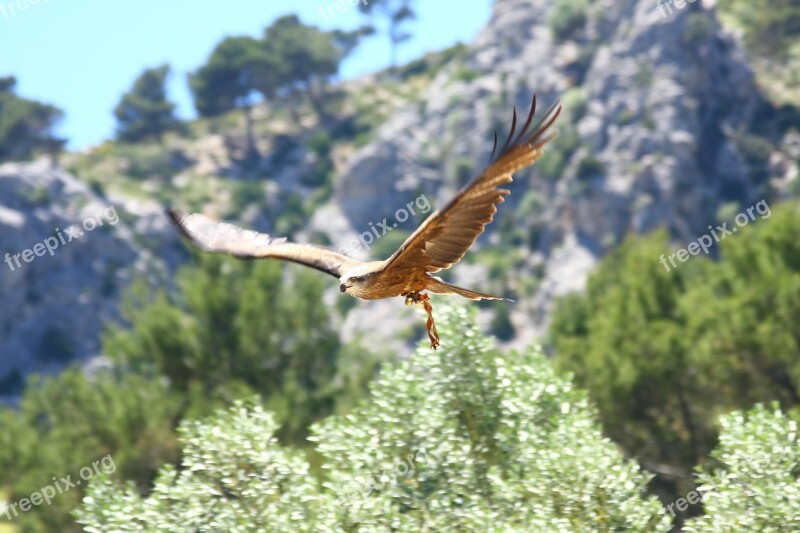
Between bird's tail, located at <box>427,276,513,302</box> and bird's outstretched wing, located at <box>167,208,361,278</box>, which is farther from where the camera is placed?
bird's outstretched wing, located at <box>167,208,361,278</box>

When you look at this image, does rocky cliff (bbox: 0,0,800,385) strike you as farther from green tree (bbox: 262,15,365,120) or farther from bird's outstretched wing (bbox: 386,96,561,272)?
bird's outstretched wing (bbox: 386,96,561,272)

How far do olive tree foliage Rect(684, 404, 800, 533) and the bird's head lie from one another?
215 inches

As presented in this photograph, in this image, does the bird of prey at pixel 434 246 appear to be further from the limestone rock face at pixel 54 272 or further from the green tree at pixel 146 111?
the green tree at pixel 146 111

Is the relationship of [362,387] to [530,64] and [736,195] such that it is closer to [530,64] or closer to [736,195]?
[736,195]

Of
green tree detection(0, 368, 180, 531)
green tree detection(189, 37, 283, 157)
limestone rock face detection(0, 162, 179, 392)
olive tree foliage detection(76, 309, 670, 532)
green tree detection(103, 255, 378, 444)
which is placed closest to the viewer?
olive tree foliage detection(76, 309, 670, 532)

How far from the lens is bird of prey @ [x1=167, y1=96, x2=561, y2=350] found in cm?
720

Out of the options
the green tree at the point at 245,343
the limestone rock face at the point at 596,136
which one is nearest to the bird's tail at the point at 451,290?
the green tree at the point at 245,343

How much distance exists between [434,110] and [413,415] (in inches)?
3506

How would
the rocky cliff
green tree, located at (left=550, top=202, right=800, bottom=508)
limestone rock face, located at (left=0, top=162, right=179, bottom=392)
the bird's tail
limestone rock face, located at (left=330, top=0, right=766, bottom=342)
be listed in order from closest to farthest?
the bird's tail
green tree, located at (left=550, top=202, right=800, bottom=508)
limestone rock face, located at (left=330, top=0, right=766, bottom=342)
the rocky cliff
limestone rock face, located at (left=0, top=162, right=179, bottom=392)

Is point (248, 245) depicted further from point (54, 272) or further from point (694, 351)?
point (54, 272)

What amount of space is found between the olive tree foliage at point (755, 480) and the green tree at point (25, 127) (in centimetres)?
10085

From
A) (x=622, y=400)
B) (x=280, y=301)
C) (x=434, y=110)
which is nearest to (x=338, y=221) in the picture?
(x=434, y=110)

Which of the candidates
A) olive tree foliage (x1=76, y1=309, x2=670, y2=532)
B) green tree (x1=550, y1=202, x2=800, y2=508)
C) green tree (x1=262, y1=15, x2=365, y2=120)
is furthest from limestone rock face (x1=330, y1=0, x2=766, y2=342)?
olive tree foliage (x1=76, y1=309, x2=670, y2=532)

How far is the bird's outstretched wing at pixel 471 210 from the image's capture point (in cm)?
718
